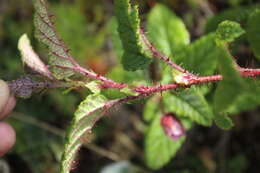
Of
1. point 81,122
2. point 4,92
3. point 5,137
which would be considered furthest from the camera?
point 5,137

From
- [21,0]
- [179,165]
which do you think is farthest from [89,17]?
[179,165]

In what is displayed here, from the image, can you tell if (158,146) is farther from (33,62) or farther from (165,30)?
(33,62)

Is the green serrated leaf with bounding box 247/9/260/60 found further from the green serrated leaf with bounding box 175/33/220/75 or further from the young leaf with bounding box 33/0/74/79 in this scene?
the young leaf with bounding box 33/0/74/79

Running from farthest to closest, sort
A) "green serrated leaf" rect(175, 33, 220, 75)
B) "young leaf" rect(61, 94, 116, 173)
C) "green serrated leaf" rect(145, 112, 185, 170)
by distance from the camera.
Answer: "green serrated leaf" rect(145, 112, 185, 170)
"green serrated leaf" rect(175, 33, 220, 75)
"young leaf" rect(61, 94, 116, 173)

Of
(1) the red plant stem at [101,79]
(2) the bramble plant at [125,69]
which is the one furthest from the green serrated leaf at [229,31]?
(1) the red plant stem at [101,79]

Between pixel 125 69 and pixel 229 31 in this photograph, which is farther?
pixel 125 69

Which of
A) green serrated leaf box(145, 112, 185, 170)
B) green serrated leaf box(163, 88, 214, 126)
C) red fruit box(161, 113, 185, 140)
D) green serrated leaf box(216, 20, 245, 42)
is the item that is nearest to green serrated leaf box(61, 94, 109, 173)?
green serrated leaf box(216, 20, 245, 42)

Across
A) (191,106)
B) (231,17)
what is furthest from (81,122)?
(231,17)
